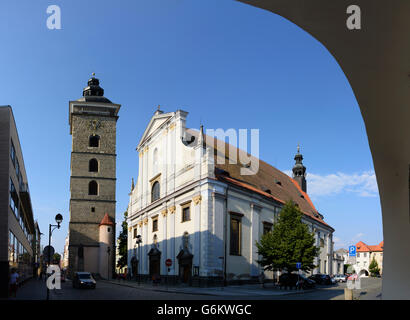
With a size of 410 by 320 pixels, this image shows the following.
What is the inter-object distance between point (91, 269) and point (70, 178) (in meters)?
13.0

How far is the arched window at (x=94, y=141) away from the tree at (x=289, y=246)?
35.8 meters

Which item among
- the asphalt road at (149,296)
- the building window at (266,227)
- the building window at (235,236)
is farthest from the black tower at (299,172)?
the asphalt road at (149,296)

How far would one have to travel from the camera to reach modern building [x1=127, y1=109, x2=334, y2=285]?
111 feet

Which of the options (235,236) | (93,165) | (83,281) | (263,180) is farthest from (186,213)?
(93,165)

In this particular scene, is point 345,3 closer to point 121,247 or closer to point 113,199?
point 113,199

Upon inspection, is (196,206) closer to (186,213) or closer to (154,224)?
(186,213)

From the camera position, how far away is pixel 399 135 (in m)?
3.29

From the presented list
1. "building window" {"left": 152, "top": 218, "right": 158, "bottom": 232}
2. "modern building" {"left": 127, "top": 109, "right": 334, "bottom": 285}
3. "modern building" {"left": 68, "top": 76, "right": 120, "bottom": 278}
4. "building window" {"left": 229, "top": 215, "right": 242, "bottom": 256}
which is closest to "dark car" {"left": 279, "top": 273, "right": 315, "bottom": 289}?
"modern building" {"left": 127, "top": 109, "right": 334, "bottom": 285}

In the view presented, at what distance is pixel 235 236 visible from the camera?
117 ft

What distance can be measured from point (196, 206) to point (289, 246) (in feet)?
26.3

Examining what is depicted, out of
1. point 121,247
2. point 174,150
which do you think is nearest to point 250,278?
point 174,150

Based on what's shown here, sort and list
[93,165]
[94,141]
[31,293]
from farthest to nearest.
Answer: [94,141] < [93,165] < [31,293]
